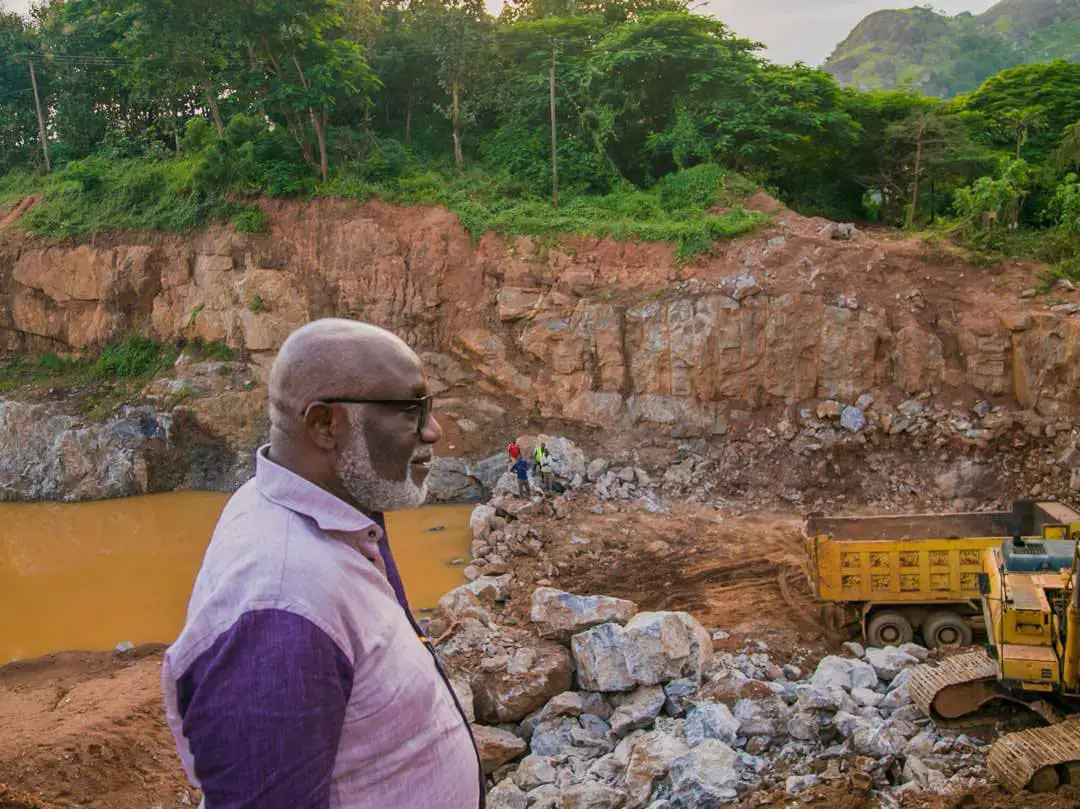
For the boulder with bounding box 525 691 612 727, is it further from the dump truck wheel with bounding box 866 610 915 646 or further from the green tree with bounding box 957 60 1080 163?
the green tree with bounding box 957 60 1080 163

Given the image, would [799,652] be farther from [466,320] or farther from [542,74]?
[542,74]

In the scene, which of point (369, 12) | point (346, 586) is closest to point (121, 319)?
point (369, 12)

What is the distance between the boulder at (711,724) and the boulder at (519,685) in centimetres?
141

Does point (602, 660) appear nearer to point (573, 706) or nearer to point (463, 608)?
point (573, 706)

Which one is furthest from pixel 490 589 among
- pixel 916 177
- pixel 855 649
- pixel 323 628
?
pixel 916 177

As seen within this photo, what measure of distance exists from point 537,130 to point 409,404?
20059 mm

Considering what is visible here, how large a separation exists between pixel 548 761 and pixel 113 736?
4.34m

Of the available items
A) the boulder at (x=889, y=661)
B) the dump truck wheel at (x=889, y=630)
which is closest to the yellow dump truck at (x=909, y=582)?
the dump truck wheel at (x=889, y=630)

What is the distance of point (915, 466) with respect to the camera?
14.1 metres

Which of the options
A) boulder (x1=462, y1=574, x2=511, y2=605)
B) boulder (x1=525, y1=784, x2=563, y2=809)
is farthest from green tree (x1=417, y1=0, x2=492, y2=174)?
boulder (x1=525, y1=784, x2=563, y2=809)

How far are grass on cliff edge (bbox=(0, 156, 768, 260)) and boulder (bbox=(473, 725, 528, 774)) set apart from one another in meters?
11.2

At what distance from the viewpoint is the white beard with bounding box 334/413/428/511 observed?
1.81 m

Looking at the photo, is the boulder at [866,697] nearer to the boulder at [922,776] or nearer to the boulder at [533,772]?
the boulder at [922,776]

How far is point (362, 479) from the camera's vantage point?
182 cm
